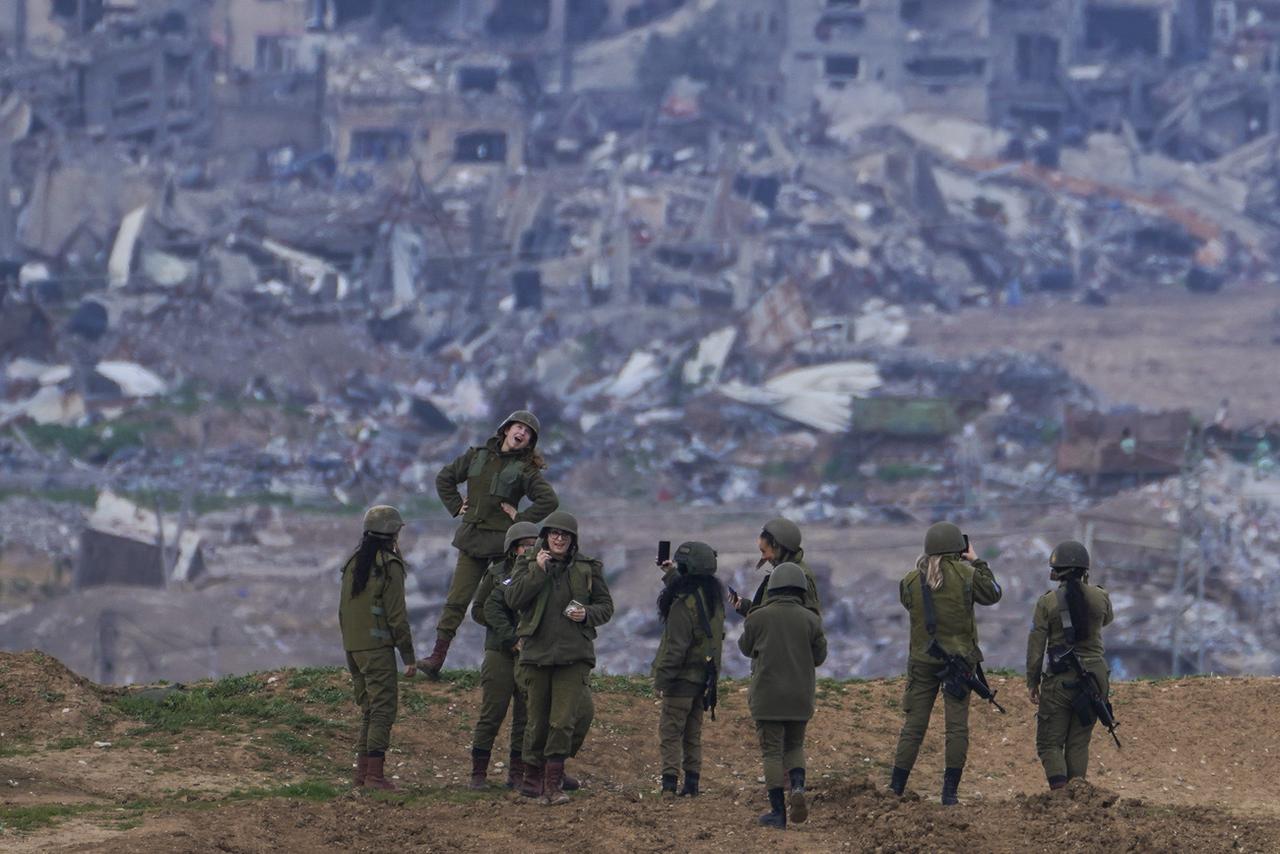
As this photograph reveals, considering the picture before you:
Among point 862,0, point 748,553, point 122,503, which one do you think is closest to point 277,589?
point 122,503

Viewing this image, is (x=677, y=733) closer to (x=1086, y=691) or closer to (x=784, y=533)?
(x=784, y=533)

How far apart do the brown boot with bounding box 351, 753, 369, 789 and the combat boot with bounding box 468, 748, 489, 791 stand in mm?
606

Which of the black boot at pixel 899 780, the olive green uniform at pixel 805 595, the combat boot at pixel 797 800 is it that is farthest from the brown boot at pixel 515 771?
the black boot at pixel 899 780

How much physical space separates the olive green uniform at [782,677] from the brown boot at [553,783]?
1.10m

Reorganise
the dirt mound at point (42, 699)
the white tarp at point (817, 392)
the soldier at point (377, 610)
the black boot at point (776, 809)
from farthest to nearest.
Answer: the white tarp at point (817, 392)
the dirt mound at point (42, 699)
the soldier at point (377, 610)
the black boot at point (776, 809)

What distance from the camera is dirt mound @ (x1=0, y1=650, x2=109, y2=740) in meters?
11.6

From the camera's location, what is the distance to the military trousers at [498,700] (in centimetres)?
1064

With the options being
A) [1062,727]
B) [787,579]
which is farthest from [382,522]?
[1062,727]

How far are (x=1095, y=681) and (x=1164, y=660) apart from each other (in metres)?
24.9

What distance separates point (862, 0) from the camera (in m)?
70.9

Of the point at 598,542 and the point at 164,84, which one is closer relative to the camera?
the point at 598,542

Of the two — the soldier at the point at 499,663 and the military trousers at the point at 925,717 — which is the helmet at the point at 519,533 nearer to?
the soldier at the point at 499,663

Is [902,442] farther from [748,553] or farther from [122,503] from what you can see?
[122,503]

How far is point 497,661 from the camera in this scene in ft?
34.9
